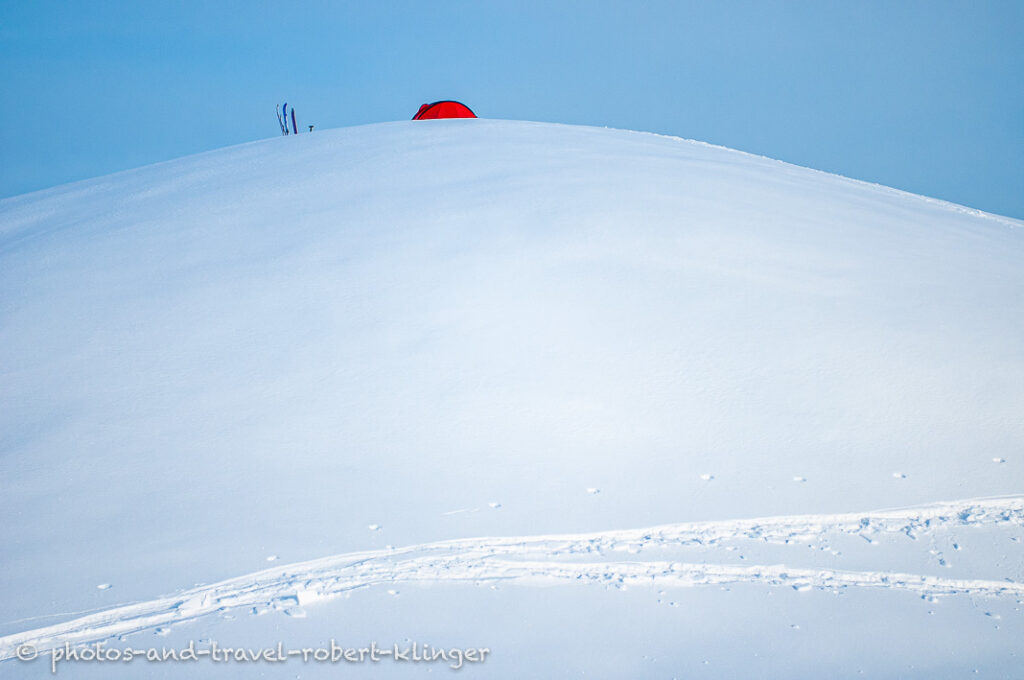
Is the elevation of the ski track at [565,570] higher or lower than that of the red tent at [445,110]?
lower

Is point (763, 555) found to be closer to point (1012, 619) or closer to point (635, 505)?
point (635, 505)

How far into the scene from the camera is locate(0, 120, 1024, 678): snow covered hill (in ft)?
5.53

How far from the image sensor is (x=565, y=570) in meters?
1.84

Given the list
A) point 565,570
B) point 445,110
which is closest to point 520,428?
point 565,570

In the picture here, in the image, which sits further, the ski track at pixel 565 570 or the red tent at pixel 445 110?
the red tent at pixel 445 110

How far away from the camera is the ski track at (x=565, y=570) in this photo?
1717 millimetres

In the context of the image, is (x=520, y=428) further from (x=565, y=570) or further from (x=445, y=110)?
(x=445, y=110)

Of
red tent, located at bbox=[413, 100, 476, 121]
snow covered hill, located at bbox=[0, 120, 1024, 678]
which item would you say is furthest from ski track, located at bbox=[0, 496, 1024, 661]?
red tent, located at bbox=[413, 100, 476, 121]

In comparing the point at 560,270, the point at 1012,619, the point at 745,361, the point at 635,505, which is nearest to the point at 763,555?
the point at 635,505

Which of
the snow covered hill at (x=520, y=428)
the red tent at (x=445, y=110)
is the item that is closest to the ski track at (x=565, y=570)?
the snow covered hill at (x=520, y=428)

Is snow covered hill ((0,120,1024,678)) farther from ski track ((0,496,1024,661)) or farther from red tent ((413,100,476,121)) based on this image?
red tent ((413,100,476,121))

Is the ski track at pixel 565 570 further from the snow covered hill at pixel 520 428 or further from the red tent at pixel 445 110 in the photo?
the red tent at pixel 445 110

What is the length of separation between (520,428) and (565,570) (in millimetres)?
602

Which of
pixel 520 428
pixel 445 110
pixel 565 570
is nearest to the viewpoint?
pixel 565 570
